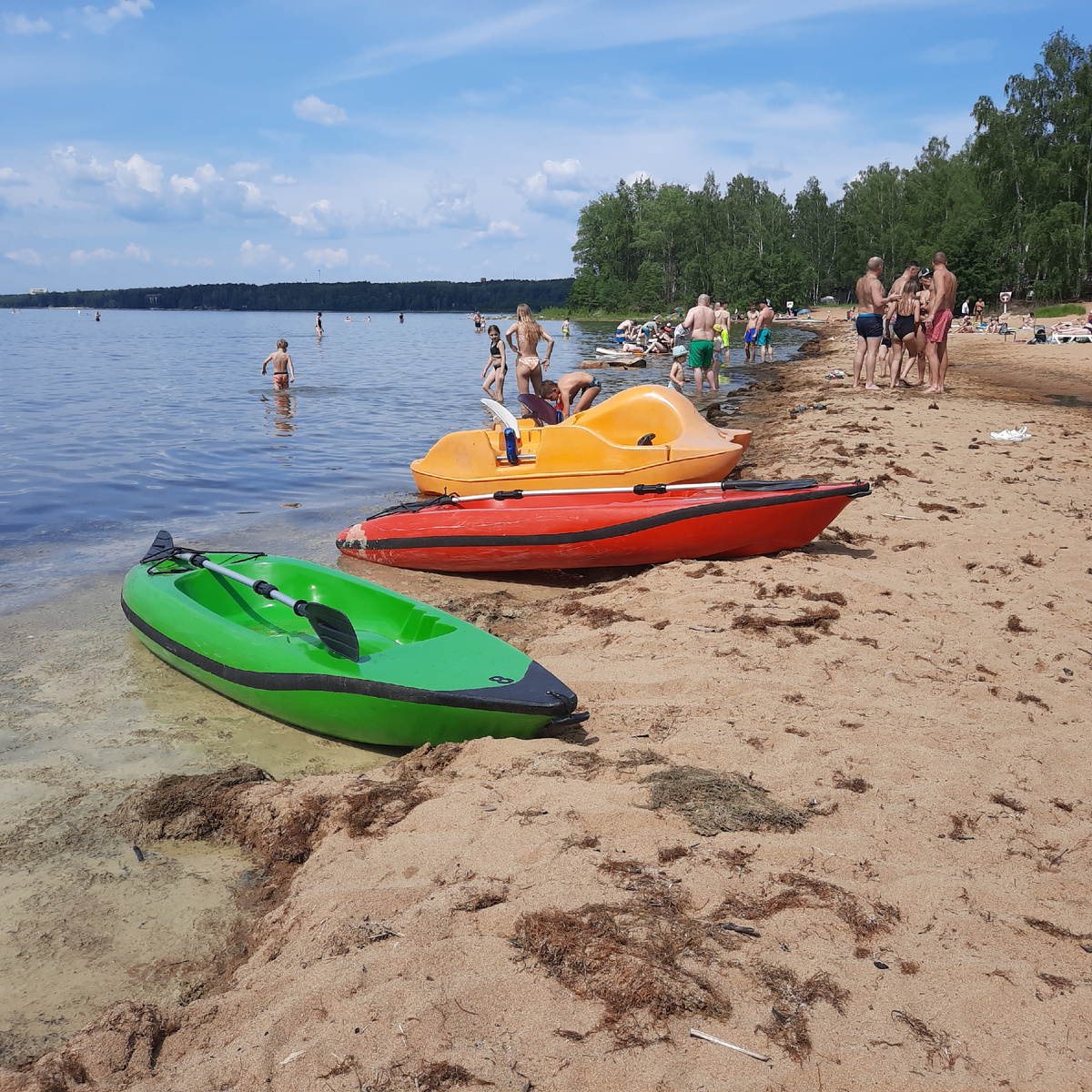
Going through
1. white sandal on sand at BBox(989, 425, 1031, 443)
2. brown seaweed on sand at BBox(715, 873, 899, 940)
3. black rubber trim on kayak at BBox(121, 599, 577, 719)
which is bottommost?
brown seaweed on sand at BBox(715, 873, 899, 940)

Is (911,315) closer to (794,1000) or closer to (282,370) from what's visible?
(794,1000)

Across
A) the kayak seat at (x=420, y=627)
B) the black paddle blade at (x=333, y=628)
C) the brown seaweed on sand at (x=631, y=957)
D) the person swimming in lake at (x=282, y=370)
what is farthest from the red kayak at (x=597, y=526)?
the person swimming in lake at (x=282, y=370)

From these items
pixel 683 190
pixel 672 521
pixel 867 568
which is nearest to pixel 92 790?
pixel 672 521

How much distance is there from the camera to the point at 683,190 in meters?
85.6

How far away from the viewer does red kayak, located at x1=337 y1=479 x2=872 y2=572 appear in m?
6.30

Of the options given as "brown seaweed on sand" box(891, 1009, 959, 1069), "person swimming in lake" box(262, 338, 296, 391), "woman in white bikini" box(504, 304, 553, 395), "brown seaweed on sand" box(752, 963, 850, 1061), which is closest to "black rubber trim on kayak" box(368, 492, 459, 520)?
"woman in white bikini" box(504, 304, 553, 395)

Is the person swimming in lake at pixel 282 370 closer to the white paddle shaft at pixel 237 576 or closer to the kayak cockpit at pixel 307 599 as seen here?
the white paddle shaft at pixel 237 576

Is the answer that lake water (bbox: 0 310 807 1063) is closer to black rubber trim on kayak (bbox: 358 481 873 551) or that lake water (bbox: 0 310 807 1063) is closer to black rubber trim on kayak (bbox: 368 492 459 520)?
black rubber trim on kayak (bbox: 368 492 459 520)

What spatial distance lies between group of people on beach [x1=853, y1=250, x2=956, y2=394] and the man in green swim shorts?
2.92 metres

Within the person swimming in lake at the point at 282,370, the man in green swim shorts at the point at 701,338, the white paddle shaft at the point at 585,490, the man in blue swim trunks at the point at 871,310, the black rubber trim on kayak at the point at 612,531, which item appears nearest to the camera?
the black rubber trim on kayak at the point at 612,531

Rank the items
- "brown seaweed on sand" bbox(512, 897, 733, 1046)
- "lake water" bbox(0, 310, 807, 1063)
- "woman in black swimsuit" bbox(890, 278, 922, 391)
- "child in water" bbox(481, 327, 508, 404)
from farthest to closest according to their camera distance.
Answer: "child in water" bbox(481, 327, 508, 404), "woman in black swimsuit" bbox(890, 278, 922, 391), "lake water" bbox(0, 310, 807, 1063), "brown seaweed on sand" bbox(512, 897, 733, 1046)

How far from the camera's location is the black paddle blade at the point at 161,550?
20.7ft

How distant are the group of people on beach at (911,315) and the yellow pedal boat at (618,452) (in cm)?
701

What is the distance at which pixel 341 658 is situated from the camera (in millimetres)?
4535
